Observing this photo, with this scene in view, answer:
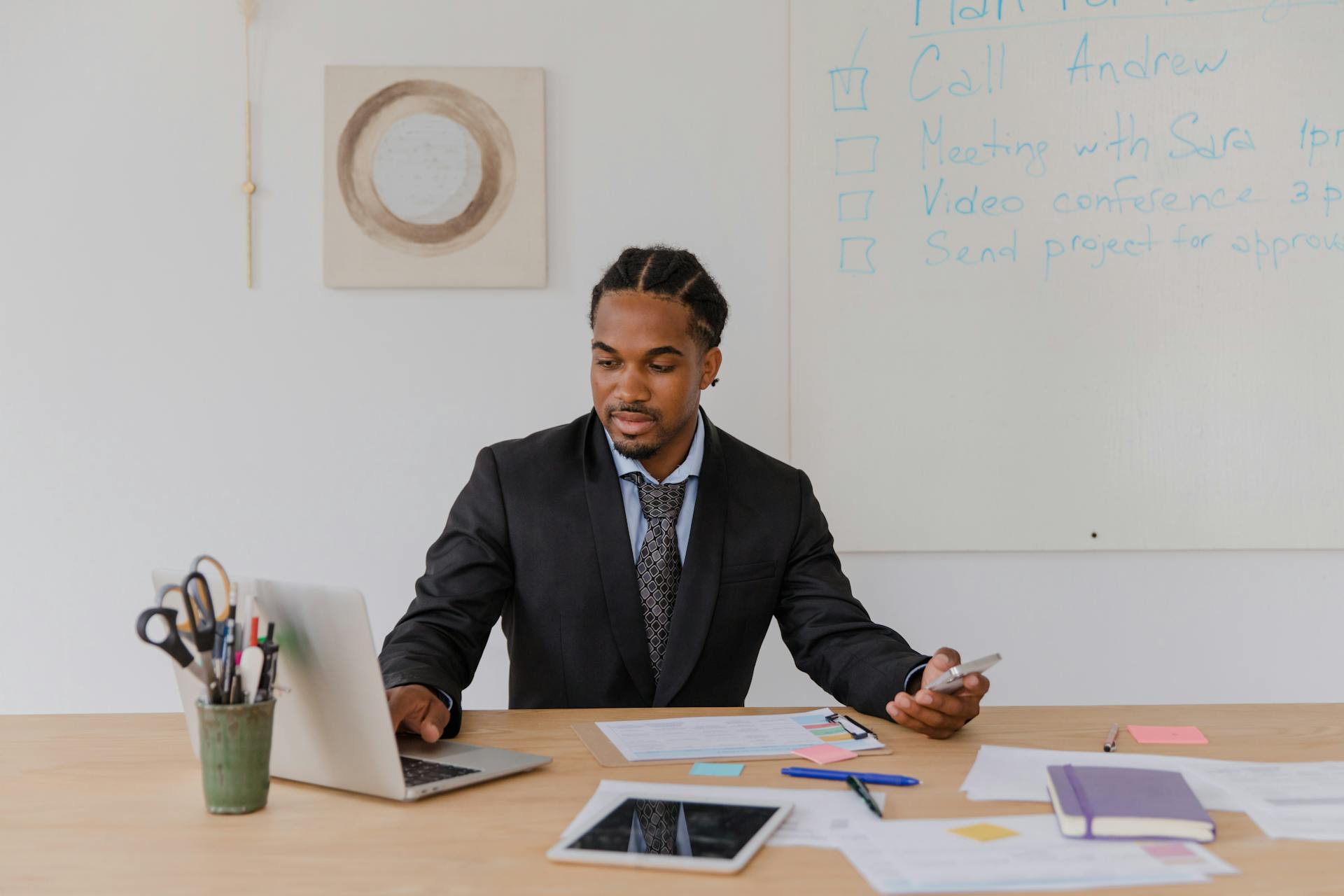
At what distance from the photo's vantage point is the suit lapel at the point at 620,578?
1791 mm

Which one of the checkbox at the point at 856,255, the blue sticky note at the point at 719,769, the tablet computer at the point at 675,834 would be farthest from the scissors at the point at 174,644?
the checkbox at the point at 856,255

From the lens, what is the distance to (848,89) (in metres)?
2.43

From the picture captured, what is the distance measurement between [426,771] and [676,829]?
12.5 inches

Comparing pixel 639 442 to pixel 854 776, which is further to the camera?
pixel 639 442

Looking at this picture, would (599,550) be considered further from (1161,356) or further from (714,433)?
(1161,356)

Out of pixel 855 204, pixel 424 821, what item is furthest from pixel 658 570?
pixel 855 204

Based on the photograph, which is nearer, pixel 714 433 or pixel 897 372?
pixel 714 433

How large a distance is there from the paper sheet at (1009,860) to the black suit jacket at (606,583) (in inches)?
Answer: 26.6

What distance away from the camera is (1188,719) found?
1497 millimetres

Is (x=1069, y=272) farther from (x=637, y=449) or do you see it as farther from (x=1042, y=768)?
(x=1042, y=768)

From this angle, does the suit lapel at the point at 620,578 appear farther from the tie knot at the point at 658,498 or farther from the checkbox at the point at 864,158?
the checkbox at the point at 864,158

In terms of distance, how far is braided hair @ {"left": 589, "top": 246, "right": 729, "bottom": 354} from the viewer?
1.91 metres

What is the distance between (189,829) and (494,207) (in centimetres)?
163

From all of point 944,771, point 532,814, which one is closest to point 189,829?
point 532,814
